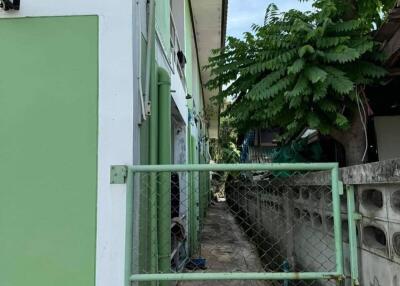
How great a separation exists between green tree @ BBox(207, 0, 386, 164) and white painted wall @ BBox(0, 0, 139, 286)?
1761 mm

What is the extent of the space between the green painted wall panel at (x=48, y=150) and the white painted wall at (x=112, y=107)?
60 millimetres

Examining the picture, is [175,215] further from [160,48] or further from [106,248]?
[106,248]

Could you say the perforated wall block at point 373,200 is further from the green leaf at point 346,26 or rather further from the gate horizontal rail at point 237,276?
the green leaf at point 346,26

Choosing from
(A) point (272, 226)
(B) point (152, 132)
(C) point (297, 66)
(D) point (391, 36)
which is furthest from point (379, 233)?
(A) point (272, 226)

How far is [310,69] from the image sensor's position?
12.9 ft

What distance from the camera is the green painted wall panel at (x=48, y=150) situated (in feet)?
9.21

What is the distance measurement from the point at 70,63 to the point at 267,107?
2.28 m

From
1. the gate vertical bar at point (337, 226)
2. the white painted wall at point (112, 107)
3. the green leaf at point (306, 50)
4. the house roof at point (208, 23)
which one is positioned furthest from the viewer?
the house roof at point (208, 23)

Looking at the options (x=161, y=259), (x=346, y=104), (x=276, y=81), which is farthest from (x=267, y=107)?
(x=161, y=259)

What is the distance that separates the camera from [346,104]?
441 centimetres

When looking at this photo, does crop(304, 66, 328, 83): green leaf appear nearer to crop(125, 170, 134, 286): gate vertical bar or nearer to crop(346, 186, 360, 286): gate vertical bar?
crop(346, 186, 360, 286): gate vertical bar

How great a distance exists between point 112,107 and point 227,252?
5756 millimetres

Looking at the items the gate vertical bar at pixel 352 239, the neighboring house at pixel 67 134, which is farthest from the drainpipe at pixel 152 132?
the gate vertical bar at pixel 352 239

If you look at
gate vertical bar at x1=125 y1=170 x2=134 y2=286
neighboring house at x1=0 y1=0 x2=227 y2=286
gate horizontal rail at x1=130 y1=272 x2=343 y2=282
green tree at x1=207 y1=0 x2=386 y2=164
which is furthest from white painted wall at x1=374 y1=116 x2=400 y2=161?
gate vertical bar at x1=125 y1=170 x2=134 y2=286
